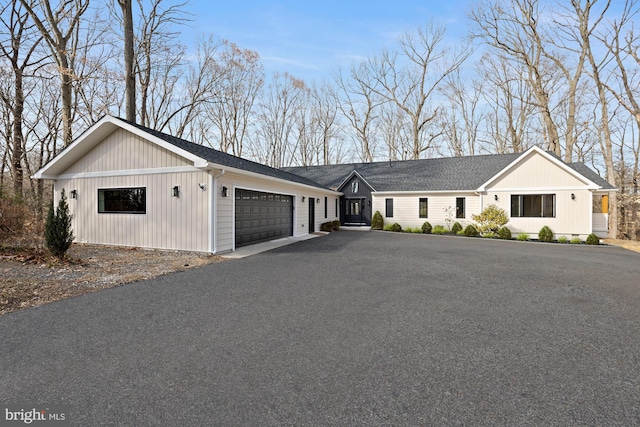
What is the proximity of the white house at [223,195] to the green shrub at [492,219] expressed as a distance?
716mm

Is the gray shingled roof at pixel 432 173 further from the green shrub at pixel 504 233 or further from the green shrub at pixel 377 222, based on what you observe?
the green shrub at pixel 504 233

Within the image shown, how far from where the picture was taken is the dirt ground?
493 centimetres

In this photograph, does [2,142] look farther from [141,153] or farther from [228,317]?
[228,317]

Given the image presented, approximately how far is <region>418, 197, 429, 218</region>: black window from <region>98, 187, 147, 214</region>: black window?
47.7ft

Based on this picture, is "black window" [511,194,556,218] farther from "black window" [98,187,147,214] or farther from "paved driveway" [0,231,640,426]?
"black window" [98,187,147,214]

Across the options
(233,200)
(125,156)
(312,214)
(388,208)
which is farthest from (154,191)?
(388,208)

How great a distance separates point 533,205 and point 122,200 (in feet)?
59.3

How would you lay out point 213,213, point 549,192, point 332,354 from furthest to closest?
point 549,192 < point 213,213 < point 332,354

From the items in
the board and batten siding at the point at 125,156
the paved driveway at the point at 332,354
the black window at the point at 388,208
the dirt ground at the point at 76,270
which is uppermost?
the board and batten siding at the point at 125,156

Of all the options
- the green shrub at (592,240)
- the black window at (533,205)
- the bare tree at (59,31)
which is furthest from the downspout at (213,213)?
the green shrub at (592,240)

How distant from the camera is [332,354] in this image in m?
3.02

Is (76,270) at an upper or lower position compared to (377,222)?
lower

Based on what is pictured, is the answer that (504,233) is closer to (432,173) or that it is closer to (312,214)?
(432,173)

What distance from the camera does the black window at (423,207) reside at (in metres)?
18.5
